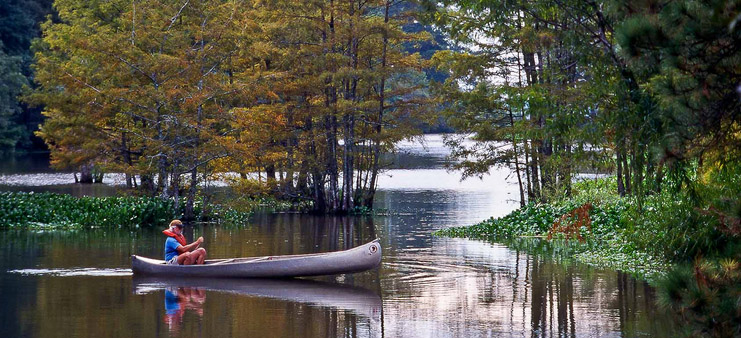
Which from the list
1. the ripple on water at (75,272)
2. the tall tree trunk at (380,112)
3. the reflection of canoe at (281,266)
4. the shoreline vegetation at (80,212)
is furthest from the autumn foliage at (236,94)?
the reflection of canoe at (281,266)

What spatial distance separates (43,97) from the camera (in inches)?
1416

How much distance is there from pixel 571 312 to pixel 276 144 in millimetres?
21523

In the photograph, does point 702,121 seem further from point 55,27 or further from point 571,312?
point 55,27

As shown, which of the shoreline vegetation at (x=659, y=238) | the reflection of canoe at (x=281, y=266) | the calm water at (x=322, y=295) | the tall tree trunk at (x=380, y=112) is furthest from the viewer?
the tall tree trunk at (x=380, y=112)

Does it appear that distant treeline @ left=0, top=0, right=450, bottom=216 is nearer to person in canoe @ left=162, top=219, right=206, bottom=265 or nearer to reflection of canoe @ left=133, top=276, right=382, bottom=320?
person in canoe @ left=162, top=219, right=206, bottom=265

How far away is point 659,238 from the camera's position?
15516 millimetres

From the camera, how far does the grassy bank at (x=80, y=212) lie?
25.9 m

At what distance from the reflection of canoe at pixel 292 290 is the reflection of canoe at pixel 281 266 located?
133 millimetres

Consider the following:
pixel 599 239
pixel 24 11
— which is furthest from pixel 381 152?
pixel 24 11

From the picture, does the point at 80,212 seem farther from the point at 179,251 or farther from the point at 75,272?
the point at 179,251

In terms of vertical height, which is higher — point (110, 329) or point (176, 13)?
point (176, 13)

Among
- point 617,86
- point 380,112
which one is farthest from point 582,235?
point 380,112

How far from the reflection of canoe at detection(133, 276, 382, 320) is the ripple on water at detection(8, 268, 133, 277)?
713mm

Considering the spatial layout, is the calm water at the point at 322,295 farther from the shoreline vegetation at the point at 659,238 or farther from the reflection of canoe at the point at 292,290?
the shoreline vegetation at the point at 659,238
